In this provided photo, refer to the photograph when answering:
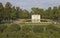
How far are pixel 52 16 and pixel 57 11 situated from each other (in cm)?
222

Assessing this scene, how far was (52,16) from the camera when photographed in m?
51.5

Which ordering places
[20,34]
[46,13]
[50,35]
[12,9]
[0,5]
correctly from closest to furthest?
[50,35]
[20,34]
[0,5]
[12,9]
[46,13]

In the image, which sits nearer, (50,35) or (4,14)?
(50,35)

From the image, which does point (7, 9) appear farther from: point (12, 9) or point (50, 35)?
point (50, 35)

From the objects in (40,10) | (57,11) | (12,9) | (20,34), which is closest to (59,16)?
(57,11)

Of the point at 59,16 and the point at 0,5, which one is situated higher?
the point at 0,5

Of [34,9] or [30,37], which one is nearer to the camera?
[30,37]

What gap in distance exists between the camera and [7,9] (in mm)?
47344

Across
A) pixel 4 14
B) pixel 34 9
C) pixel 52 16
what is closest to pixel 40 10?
pixel 34 9

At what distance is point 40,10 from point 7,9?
38.2ft

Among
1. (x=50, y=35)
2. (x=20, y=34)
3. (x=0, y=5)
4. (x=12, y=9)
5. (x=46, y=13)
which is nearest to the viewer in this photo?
(x=50, y=35)

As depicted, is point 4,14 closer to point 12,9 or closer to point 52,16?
point 12,9

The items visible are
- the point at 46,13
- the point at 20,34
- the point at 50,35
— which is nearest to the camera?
the point at 50,35

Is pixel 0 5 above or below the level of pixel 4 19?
above
